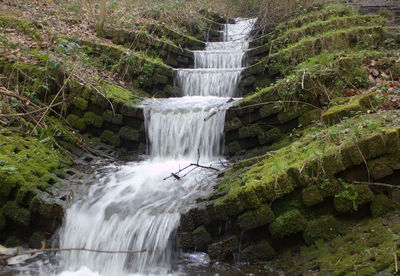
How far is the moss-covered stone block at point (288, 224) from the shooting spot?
3.64 meters

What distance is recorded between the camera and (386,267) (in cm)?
262

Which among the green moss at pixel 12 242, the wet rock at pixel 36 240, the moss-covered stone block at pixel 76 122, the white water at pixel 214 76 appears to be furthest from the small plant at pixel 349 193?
the moss-covered stone block at pixel 76 122

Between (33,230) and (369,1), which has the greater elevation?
(369,1)

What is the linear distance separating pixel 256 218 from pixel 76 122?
5106 millimetres

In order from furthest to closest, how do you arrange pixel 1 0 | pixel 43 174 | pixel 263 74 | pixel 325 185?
pixel 1 0 → pixel 263 74 → pixel 43 174 → pixel 325 185

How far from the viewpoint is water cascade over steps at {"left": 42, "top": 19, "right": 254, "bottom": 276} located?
410cm

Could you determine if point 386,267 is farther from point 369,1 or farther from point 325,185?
point 369,1

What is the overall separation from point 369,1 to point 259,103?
9.37 meters

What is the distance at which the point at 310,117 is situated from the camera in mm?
5734

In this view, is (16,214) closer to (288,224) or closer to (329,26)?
(288,224)

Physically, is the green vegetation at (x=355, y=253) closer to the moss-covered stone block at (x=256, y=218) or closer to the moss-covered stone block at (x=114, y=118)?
the moss-covered stone block at (x=256, y=218)

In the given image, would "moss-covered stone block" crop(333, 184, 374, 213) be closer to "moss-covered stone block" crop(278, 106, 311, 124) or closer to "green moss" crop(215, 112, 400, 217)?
"green moss" crop(215, 112, 400, 217)

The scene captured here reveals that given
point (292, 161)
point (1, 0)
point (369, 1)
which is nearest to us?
point (292, 161)

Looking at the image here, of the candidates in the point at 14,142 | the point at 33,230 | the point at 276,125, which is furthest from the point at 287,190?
the point at 14,142
